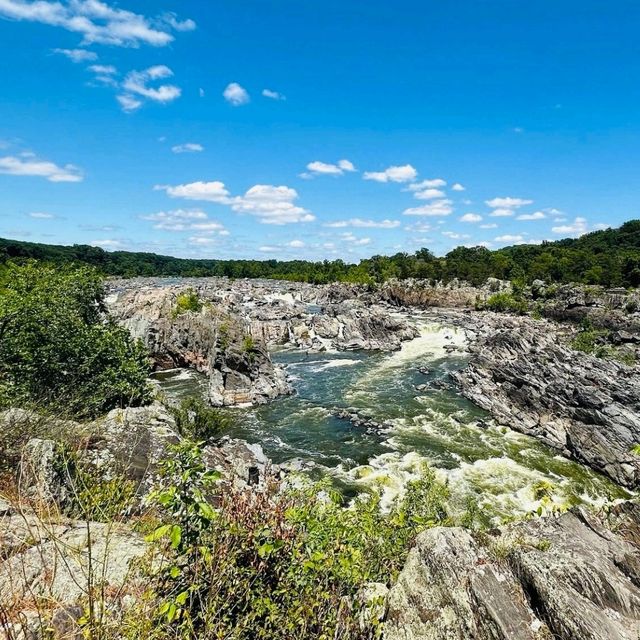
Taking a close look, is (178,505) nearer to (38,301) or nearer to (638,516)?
(638,516)

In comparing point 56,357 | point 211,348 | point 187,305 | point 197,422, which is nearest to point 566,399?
point 197,422

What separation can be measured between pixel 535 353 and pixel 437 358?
13113 millimetres

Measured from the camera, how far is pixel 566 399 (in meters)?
33.1

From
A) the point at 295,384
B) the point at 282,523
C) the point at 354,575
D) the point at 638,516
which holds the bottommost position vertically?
the point at 295,384

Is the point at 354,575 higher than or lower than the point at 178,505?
lower

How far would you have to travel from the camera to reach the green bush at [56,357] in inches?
715

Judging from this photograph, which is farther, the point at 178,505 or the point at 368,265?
the point at 368,265

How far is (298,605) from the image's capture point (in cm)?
508

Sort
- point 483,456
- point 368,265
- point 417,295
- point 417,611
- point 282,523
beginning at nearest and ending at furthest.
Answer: point 282,523
point 417,611
point 483,456
point 417,295
point 368,265

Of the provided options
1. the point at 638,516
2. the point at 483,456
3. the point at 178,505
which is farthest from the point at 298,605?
the point at 483,456

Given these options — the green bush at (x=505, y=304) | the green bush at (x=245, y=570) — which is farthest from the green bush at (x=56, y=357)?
the green bush at (x=505, y=304)

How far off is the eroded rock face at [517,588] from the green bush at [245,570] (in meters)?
1.21

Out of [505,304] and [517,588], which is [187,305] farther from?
[505,304]

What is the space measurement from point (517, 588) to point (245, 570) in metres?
4.70
